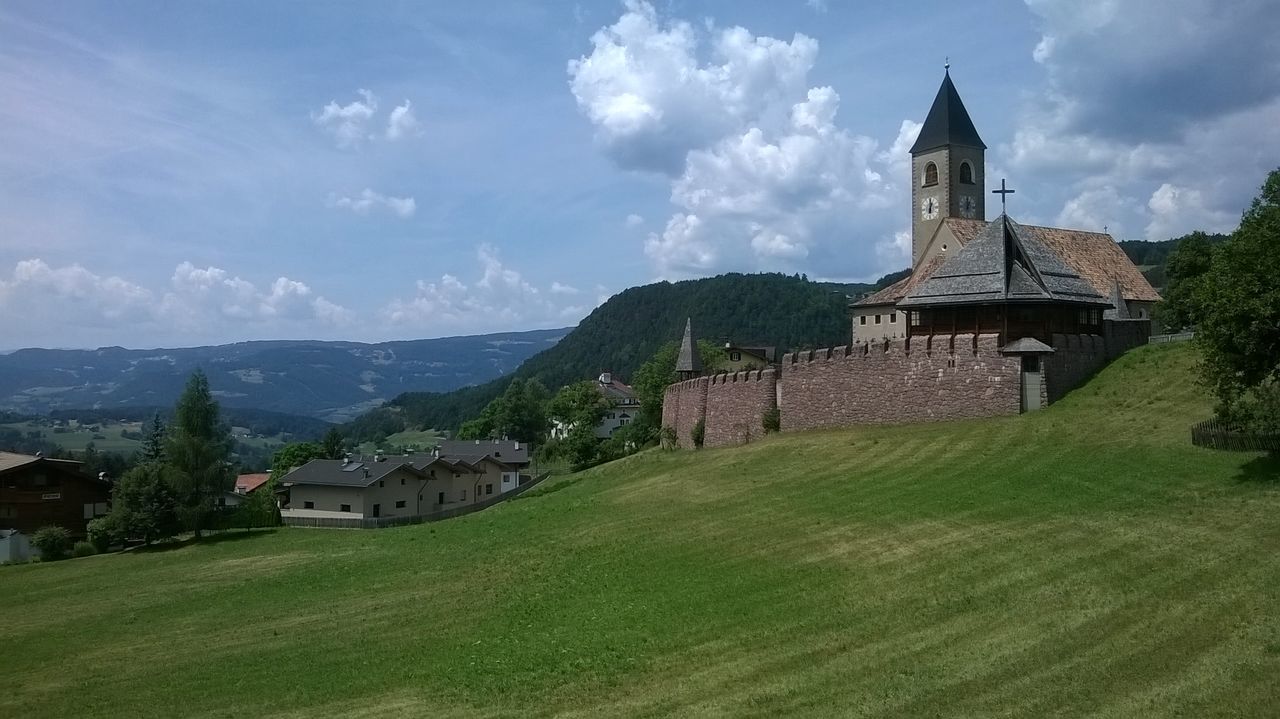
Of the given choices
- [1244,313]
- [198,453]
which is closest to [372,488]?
[198,453]

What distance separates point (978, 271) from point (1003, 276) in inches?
51.9

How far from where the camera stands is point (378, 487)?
6284 cm

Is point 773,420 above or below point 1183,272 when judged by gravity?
below

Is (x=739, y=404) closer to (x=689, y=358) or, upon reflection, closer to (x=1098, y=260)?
(x=689, y=358)

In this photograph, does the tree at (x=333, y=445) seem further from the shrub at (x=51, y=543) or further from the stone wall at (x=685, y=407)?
the stone wall at (x=685, y=407)

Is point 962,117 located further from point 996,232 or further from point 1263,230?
point 1263,230

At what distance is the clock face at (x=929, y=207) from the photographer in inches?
2876

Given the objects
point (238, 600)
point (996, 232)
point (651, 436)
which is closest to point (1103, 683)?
point (238, 600)

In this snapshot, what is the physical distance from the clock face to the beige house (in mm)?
39013

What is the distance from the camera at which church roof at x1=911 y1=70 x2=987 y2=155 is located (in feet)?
237

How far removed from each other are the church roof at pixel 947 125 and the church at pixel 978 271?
0.25 feet

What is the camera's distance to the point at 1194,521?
17547 millimetres

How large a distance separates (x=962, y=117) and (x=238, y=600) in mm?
63434

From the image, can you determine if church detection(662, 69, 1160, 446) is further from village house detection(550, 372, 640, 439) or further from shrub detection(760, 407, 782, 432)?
village house detection(550, 372, 640, 439)
